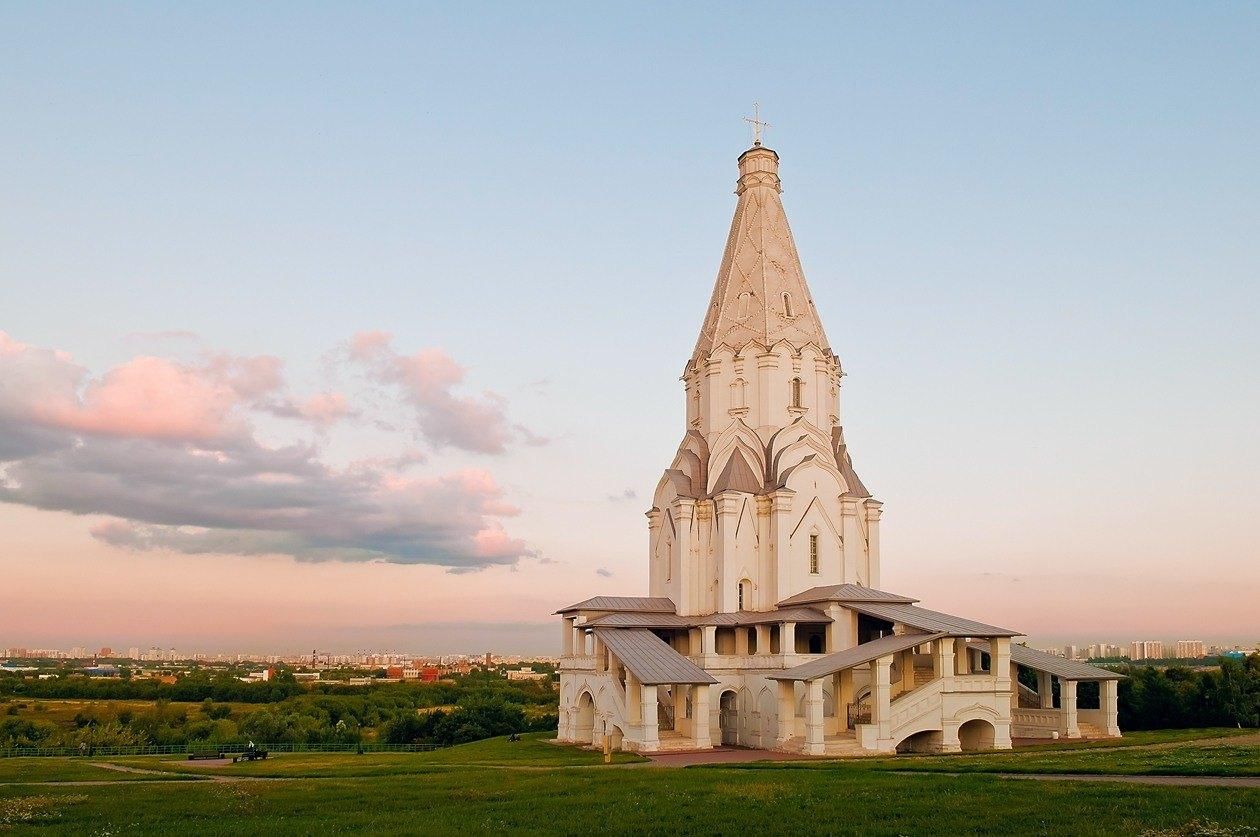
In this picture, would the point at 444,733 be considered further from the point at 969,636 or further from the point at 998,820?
the point at 998,820

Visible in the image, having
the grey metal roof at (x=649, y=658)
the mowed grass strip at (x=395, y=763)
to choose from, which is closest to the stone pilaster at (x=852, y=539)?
the grey metal roof at (x=649, y=658)

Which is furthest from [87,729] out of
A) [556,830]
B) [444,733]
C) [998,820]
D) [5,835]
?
[998,820]

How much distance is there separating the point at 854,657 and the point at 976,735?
4.75 m

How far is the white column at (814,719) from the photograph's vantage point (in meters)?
28.6

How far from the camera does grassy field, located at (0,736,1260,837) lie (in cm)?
1303

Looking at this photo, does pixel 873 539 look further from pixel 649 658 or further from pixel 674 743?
pixel 674 743

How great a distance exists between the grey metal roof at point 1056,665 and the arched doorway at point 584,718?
13667 mm

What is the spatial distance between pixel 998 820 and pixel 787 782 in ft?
17.8

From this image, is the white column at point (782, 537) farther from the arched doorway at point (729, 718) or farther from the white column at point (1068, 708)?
the white column at point (1068, 708)

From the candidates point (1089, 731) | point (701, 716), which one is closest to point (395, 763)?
point (701, 716)

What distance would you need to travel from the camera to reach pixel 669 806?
15383mm

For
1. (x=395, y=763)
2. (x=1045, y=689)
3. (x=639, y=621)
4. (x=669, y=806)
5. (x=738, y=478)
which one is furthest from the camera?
(x=738, y=478)

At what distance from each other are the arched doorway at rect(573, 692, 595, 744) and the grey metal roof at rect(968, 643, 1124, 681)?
13.7 metres

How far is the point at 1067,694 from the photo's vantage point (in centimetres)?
3189
